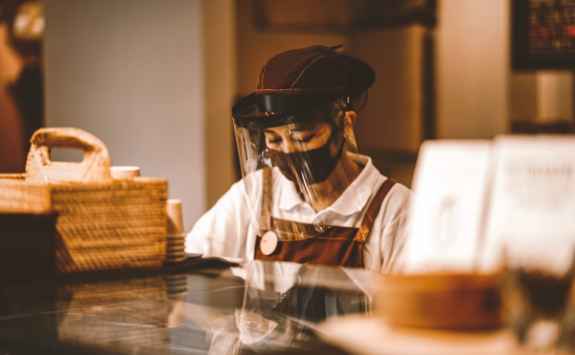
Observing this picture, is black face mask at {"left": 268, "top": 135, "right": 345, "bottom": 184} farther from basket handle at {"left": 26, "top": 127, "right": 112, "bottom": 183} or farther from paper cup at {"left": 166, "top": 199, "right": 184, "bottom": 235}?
basket handle at {"left": 26, "top": 127, "right": 112, "bottom": 183}

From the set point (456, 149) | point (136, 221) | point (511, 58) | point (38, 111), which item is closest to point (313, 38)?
point (511, 58)

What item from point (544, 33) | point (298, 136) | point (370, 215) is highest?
point (544, 33)

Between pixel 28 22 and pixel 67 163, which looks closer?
pixel 67 163

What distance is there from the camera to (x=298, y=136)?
1.61m

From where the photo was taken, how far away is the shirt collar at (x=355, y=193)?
6.00 ft

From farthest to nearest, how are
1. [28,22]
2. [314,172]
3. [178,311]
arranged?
[28,22] → [314,172] → [178,311]

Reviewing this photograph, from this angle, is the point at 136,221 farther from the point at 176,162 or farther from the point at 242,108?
the point at 176,162

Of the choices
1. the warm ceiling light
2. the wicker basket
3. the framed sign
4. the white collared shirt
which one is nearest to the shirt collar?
the white collared shirt

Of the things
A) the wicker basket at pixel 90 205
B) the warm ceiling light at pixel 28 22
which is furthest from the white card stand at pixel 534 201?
the warm ceiling light at pixel 28 22

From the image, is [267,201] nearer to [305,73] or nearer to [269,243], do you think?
[269,243]

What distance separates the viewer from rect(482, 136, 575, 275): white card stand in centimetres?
54

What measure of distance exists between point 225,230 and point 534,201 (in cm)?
172

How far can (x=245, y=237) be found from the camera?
2.22 meters

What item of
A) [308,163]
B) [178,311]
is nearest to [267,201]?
[308,163]
